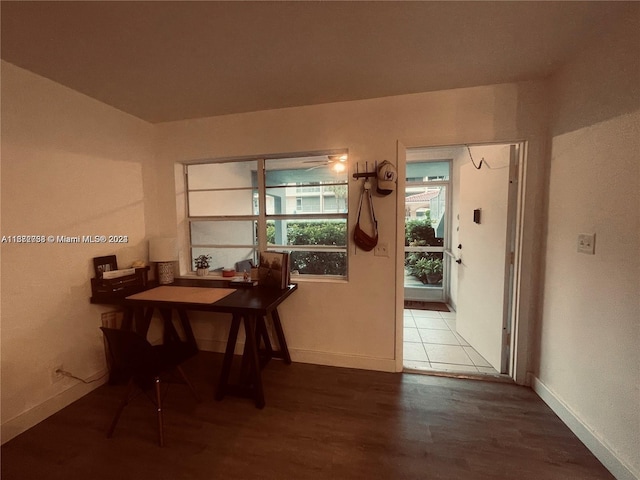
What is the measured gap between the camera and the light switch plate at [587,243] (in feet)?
4.71

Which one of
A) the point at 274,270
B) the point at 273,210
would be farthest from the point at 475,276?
the point at 273,210

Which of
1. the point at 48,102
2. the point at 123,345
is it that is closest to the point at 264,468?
the point at 123,345

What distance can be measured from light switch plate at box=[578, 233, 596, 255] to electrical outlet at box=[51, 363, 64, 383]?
357cm

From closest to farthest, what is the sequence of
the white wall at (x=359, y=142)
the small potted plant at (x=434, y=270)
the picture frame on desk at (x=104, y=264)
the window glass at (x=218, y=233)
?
the white wall at (x=359, y=142) < the picture frame on desk at (x=104, y=264) < the window glass at (x=218, y=233) < the small potted plant at (x=434, y=270)

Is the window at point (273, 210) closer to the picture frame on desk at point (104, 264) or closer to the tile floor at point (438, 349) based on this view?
the picture frame on desk at point (104, 264)

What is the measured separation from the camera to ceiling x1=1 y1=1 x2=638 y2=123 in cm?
121

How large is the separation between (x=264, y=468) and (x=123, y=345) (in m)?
1.06

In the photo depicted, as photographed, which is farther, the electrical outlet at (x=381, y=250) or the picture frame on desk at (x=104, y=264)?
the electrical outlet at (x=381, y=250)

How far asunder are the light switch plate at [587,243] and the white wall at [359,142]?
1.61 feet

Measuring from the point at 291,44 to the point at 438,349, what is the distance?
2874 millimetres

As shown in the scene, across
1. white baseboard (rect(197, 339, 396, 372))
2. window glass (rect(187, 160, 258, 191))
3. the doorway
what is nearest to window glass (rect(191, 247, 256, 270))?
window glass (rect(187, 160, 258, 191))

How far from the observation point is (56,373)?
1789 millimetres

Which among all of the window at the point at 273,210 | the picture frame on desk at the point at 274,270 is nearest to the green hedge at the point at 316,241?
the window at the point at 273,210

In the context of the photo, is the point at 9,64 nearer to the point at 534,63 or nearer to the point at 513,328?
the point at 534,63
